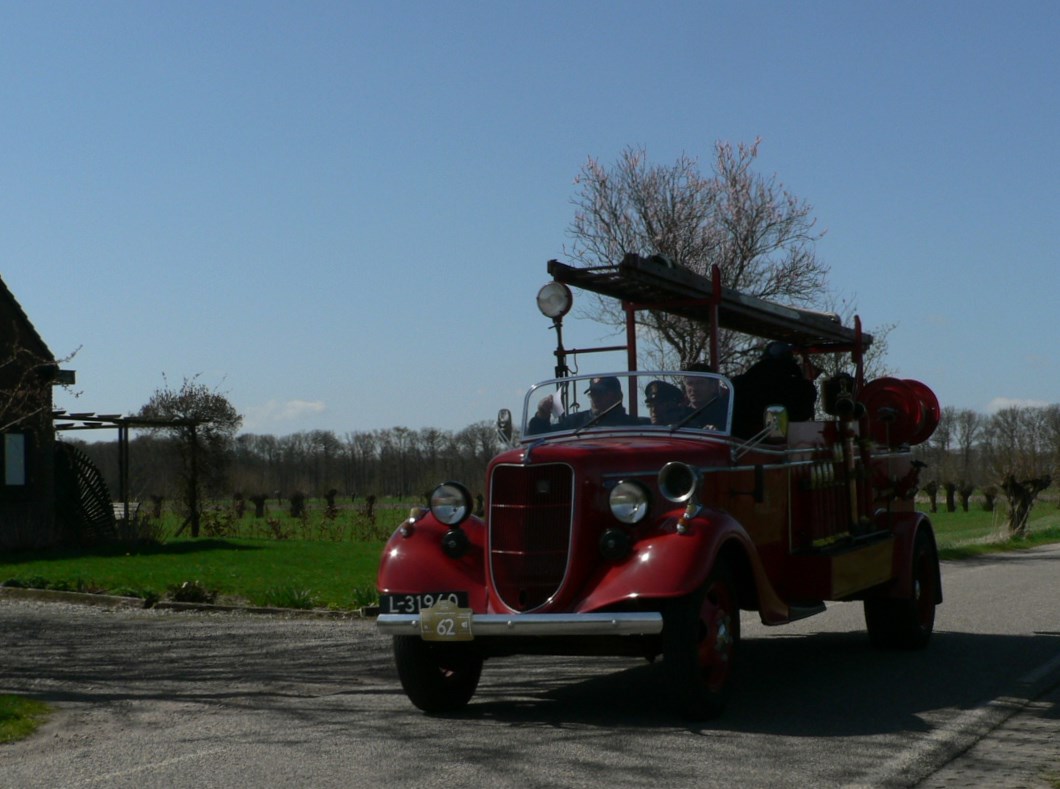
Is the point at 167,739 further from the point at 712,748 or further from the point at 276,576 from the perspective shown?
the point at 276,576

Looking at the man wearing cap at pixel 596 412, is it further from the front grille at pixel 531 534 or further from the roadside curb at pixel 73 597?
the roadside curb at pixel 73 597

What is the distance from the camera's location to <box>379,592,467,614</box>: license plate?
26.7 ft

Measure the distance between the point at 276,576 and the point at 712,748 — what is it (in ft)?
49.6

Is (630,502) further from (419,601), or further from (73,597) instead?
(73,597)

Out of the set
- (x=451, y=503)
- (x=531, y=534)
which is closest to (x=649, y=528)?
(x=531, y=534)

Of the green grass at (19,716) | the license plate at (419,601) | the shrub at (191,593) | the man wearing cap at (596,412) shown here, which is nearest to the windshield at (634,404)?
the man wearing cap at (596,412)

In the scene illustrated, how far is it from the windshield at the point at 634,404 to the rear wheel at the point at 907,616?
3.07m

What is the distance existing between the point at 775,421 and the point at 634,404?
98cm

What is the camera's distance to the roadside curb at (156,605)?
15578mm

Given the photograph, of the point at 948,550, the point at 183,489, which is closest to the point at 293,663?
the point at 948,550

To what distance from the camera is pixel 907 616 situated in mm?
11320

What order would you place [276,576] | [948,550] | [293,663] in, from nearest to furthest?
[293,663], [276,576], [948,550]

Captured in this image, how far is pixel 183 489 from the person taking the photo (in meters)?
35.6

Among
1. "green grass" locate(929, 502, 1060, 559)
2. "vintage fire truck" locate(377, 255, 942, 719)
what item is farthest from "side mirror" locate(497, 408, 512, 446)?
"green grass" locate(929, 502, 1060, 559)
